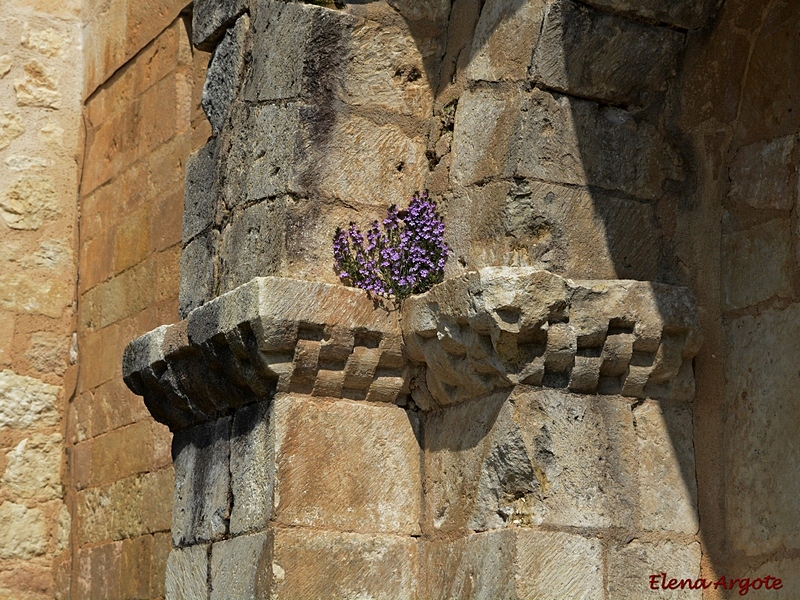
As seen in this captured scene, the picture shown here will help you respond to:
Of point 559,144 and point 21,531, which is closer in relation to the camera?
point 559,144

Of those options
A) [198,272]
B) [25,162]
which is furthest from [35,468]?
[198,272]

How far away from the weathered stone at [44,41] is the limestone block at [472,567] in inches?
181

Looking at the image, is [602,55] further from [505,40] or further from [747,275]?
[747,275]

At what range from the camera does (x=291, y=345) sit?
11.4 feet

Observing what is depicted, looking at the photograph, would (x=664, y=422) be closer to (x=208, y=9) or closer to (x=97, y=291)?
(x=208, y=9)

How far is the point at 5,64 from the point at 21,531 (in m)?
2.50

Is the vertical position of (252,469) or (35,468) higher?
(35,468)

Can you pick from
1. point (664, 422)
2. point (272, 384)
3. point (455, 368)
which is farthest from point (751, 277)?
point (272, 384)

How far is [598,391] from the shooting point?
3.39 metres

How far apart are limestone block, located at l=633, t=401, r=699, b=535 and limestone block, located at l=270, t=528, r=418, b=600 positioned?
674 mm

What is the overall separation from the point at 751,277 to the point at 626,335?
402 mm

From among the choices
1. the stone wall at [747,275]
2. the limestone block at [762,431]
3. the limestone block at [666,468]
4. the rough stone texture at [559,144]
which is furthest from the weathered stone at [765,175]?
the limestone block at [666,468]

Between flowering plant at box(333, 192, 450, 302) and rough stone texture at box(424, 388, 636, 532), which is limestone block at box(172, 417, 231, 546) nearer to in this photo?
flowering plant at box(333, 192, 450, 302)

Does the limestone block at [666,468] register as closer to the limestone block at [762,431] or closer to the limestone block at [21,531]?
the limestone block at [762,431]
